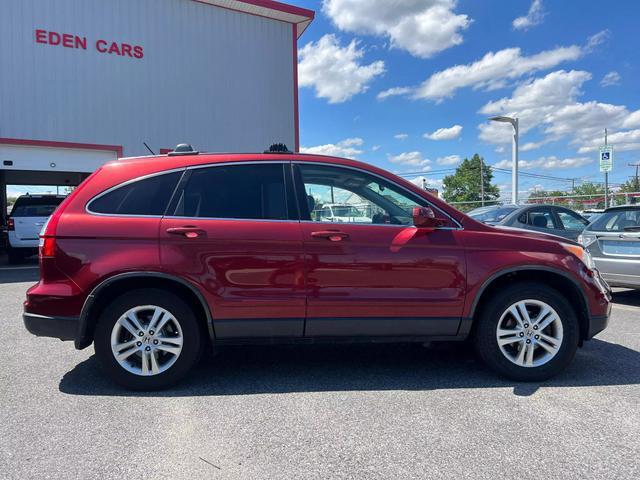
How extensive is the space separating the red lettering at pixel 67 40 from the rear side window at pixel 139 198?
1250 centimetres

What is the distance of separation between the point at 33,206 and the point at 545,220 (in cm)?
1218

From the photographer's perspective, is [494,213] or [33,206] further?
[33,206]

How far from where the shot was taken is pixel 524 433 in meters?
2.86

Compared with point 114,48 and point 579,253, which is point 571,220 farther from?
point 114,48

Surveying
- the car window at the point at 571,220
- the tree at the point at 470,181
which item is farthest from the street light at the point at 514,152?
the tree at the point at 470,181

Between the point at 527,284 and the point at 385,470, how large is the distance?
6.62ft

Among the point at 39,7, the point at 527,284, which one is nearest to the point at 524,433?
the point at 527,284

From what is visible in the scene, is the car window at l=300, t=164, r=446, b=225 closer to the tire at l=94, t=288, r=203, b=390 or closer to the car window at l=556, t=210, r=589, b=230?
the tire at l=94, t=288, r=203, b=390

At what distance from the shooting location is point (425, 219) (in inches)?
138

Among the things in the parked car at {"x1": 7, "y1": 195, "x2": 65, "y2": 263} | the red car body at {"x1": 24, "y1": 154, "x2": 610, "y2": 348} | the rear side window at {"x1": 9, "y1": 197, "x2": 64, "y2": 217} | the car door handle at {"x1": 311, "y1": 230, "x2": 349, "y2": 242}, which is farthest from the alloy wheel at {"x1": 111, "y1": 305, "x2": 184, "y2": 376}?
the rear side window at {"x1": 9, "y1": 197, "x2": 64, "y2": 217}

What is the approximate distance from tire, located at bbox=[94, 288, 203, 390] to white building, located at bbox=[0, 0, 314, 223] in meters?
12.1

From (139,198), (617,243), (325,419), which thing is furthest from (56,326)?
(617,243)

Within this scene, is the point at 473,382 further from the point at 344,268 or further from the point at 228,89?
the point at 228,89

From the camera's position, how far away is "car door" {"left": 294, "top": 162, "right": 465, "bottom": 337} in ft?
11.6
